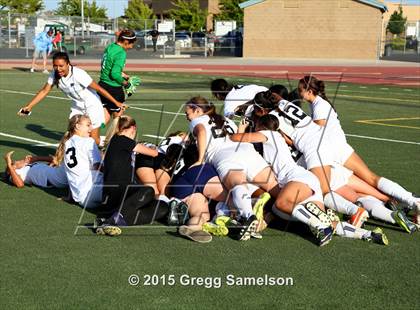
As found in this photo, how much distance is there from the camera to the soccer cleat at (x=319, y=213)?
6.09 meters

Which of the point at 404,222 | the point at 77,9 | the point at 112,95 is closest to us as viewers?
the point at 404,222

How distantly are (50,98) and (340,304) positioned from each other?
1537 cm

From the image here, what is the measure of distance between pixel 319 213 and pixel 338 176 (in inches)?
45.7

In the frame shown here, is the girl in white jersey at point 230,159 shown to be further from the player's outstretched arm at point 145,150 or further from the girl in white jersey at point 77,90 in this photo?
the girl in white jersey at point 77,90

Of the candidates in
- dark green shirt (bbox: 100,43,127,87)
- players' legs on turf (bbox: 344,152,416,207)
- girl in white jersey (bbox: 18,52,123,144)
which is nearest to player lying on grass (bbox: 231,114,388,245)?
players' legs on turf (bbox: 344,152,416,207)

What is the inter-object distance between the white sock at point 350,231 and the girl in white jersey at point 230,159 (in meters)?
0.74

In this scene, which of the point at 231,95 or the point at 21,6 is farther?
the point at 21,6

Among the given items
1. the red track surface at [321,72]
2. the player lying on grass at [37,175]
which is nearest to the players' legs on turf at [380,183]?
the player lying on grass at [37,175]

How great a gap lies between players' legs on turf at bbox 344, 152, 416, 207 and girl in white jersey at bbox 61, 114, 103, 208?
9.00 feet

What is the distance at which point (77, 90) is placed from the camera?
384 inches

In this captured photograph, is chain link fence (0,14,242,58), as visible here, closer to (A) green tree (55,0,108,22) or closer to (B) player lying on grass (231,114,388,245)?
(A) green tree (55,0,108,22)

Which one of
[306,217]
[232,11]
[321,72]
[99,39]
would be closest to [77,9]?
[232,11]

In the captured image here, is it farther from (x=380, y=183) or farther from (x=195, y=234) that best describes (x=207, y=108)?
(x=380, y=183)

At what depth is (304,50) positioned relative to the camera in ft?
160
